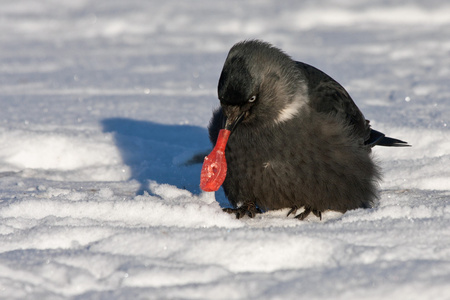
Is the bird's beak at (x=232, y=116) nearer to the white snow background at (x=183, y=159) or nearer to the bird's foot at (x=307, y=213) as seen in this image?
the white snow background at (x=183, y=159)

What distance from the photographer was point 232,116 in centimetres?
349

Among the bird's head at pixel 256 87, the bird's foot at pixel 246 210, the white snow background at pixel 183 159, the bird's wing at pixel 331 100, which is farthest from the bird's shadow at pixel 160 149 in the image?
the bird's wing at pixel 331 100

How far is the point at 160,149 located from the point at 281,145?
1.71m

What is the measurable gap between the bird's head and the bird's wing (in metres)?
0.13

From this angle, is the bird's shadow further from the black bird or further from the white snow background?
the black bird

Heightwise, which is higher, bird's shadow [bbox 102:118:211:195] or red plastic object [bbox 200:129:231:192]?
red plastic object [bbox 200:129:231:192]

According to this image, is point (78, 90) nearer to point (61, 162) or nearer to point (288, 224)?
point (61, 162)

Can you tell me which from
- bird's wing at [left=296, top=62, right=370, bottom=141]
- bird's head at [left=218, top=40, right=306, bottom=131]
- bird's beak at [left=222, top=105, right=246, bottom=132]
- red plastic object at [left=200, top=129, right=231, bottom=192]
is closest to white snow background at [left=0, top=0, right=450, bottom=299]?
red plastic object at [left=200, top=129, right=231, bottom=192]

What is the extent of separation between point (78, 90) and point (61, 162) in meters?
2.33

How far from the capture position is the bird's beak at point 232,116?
3.47m

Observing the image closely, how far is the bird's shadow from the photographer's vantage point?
173 inches

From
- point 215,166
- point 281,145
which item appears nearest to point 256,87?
point 281,145

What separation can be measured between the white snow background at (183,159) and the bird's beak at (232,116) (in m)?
0.46

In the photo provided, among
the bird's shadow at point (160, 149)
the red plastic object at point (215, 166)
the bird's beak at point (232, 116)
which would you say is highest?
the bird's beak at point (232, 116)
